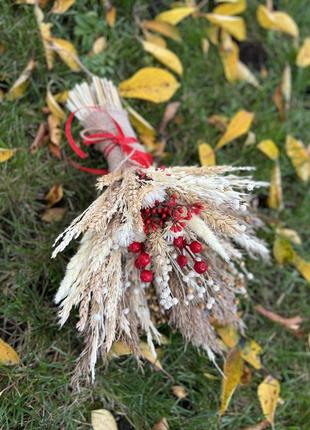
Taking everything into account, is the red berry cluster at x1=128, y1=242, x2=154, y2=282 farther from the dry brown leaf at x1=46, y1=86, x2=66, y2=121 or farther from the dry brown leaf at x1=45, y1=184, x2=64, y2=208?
the dry brown leaf at x1=46, y1=86, x2=66, y2=121

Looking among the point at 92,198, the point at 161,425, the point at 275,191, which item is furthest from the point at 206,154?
the point at 161,425

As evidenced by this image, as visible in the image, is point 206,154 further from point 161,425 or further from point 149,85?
point 161,425

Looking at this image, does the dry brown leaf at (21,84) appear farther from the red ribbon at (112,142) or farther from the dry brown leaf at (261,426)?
the dry brown leaf at (261,426)

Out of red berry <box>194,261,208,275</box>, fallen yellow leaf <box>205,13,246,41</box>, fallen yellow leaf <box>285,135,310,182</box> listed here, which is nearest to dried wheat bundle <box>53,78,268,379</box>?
red berry <box>194,261,208,275</box>

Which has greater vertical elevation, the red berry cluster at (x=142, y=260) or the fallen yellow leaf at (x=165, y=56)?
the fallen yellow leaf at (x=165, y=56)

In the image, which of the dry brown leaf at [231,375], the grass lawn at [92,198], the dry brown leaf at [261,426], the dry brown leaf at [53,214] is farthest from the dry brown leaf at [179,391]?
the dry brown leaf at [53,214]

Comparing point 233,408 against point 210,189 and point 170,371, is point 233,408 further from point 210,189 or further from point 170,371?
point 210,189

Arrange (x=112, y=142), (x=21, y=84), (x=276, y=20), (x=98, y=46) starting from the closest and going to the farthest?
1. (x=112, y=142)
2. (x=21, y=84)
3. (x=98, y=46)
4. (x=276, y=20)
